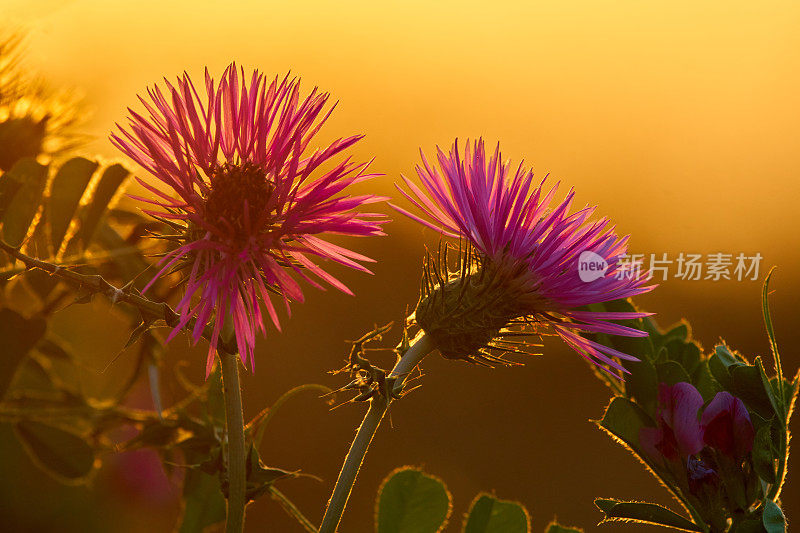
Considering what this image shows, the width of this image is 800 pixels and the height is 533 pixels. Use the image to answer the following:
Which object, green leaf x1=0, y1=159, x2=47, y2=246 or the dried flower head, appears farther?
the dried flower head

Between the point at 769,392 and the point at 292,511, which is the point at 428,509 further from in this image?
the point at 769,392

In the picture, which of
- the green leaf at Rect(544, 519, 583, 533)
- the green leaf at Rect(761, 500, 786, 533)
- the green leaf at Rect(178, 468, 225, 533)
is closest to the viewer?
the green leaf at Rect(761, 500, 786, 533)

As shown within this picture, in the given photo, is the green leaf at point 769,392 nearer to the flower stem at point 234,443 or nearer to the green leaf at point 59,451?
the flower stem at point 234,443

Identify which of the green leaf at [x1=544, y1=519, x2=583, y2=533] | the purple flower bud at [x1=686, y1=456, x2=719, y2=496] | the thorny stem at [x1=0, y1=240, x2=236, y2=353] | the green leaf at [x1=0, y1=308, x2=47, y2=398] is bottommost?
the green leaf at [x1=544, y1=519, x2=583, y2=533]

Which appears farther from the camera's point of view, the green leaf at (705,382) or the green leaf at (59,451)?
the green leaf at (59,451)

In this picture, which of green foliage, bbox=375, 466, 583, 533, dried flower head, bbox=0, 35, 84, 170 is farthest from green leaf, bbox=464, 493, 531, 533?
dried flower head, bbox=0, 35, 84, 170

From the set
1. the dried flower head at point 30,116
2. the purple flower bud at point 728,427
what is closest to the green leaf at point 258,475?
the purple flower bud at point 728,427

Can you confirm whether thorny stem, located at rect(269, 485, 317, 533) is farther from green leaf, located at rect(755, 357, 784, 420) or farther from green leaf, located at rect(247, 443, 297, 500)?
green leaf, located at rect(755, 357, 784, 420)

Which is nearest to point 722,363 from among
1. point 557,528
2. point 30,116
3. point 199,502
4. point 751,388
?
point 751,388
